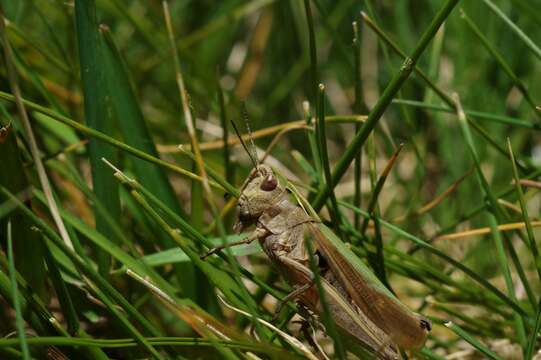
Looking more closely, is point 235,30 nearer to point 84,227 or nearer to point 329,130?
point 329,130

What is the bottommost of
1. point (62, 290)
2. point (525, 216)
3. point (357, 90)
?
point (62, 290)

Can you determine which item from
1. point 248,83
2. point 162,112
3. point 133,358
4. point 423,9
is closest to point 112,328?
point 133,358

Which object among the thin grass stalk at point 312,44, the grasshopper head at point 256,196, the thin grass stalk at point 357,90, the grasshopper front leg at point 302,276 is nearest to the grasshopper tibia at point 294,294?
the grasshopper front leg at point 302,276

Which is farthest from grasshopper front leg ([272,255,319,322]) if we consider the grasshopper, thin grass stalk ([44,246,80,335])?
thin grass stalk ([44,246,80,335])

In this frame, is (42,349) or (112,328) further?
(112,328)

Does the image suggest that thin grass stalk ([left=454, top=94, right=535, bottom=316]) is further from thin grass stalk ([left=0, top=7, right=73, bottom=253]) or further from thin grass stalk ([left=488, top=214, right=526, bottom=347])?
thin grass stalk ([left=0, top=7, right=73, bottom=253])

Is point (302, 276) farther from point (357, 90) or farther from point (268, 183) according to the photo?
point (357, 90)

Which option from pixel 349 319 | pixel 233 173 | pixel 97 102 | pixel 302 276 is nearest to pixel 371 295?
pixel 349 319
